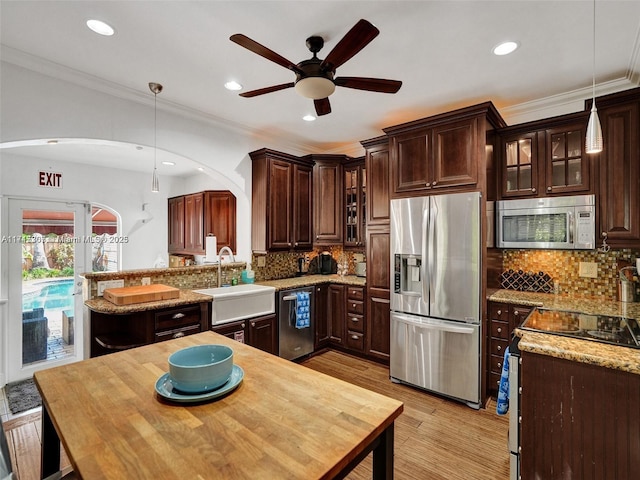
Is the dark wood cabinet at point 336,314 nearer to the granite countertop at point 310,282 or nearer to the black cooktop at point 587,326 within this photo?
the granite countertop at point 310,282

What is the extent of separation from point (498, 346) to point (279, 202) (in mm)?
2738

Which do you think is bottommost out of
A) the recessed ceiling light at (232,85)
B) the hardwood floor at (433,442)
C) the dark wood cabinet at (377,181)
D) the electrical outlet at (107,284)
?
the hardwood floor at (433,442)

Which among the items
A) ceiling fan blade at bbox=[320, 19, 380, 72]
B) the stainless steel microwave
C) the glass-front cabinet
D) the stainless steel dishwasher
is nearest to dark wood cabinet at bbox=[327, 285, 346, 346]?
the stainless steel dishwasher

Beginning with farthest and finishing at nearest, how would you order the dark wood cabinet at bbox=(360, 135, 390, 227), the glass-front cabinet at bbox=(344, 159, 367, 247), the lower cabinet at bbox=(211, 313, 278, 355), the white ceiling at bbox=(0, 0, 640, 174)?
1. the glass-front cabinet at bbox=(344, 159, 367, 247)
2. the dark wood cabinet at bbox=(360, 135, 390, 227)
3. the lower cabinet at bbox=(211, 313, 278, 355)
4. the white ceiling at bbox=(0, 0, 640, 174)

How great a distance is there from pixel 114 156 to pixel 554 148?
17.1 feet

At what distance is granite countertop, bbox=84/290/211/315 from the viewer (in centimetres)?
247

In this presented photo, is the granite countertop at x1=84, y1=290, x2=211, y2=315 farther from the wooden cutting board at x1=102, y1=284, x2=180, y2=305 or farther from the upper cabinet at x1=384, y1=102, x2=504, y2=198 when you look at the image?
the upper cabinet at x1=384, y1=102, x2=504, y2=198

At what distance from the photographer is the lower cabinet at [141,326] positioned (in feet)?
8.55

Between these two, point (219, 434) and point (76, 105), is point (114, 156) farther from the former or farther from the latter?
point (219, 434)

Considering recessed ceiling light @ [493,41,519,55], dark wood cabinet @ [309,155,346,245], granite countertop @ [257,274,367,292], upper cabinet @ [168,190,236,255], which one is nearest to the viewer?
recessed ceiling light @ [493,41,519,55]

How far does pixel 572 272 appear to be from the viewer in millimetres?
2969

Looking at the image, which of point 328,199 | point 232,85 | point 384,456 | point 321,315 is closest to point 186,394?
point 384,456

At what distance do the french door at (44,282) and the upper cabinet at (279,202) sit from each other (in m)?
2.46

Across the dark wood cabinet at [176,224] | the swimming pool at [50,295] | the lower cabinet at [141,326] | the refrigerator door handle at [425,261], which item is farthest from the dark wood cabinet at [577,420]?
the dark wood cabinet at [176,224]
